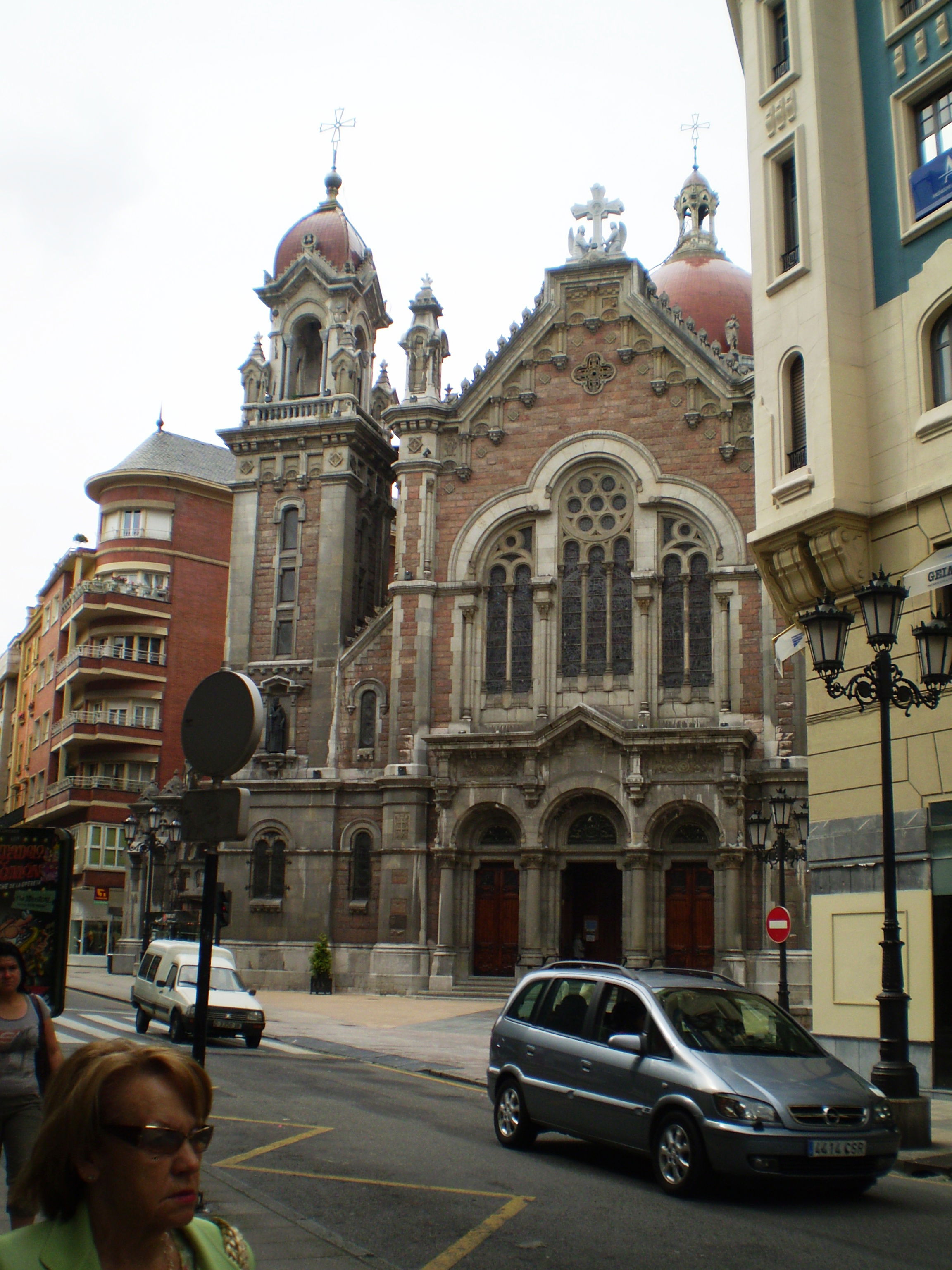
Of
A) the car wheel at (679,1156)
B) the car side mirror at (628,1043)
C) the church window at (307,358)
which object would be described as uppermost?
the church window at (307,358)

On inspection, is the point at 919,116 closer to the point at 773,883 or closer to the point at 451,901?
the point at 773,883

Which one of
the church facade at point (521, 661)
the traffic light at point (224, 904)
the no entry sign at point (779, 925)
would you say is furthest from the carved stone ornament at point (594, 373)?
the traffic light at point (224, 904)

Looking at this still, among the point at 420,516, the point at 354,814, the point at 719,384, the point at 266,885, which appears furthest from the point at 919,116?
the point at 266,885

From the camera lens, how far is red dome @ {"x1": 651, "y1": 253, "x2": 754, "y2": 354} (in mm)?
46594

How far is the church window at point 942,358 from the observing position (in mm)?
16594

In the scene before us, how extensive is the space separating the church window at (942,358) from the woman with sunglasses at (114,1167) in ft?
52.2

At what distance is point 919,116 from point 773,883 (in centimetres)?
1937

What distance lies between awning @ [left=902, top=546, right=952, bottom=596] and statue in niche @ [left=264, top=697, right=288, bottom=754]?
25.1 m

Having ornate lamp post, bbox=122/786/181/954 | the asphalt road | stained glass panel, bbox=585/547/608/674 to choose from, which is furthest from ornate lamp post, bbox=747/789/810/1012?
ornate lamp post, bbox=122/786/181/954

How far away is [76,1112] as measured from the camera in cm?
266

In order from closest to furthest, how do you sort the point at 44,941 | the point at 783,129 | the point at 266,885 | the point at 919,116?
the point at 44,941 < the point at 919,116 < the point at 783,129 < the point at 266,885

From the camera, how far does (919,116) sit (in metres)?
17.8

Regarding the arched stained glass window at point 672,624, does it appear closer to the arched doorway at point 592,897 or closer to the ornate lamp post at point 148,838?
the arched doorway at point 592,897

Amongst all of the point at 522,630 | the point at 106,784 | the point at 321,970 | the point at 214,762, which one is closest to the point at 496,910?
the point at 321,970
